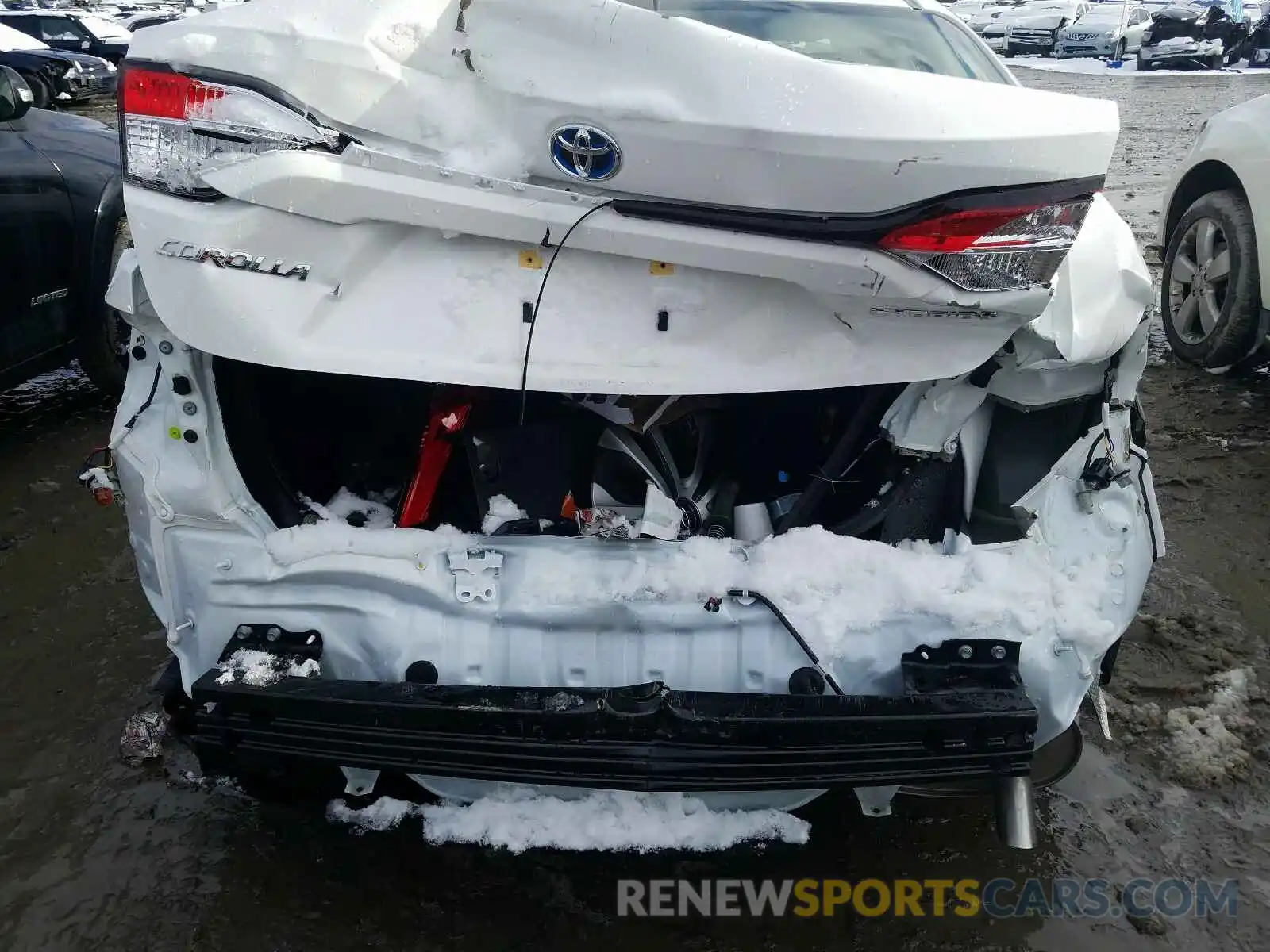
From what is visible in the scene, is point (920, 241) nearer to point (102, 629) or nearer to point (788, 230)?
point (788, 230)

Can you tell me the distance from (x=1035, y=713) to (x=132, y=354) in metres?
1.95

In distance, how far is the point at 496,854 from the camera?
7.13 feet

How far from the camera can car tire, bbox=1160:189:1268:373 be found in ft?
14.8

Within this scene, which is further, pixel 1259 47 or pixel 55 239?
pixel 1259 47

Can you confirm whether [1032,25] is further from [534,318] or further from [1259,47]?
[534,318]

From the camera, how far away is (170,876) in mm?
2121

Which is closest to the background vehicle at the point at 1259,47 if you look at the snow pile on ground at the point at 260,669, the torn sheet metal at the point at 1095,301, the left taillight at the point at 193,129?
the torn sheet metal at the point at 1095,301

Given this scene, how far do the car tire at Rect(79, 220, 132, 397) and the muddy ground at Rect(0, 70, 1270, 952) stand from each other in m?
1.49

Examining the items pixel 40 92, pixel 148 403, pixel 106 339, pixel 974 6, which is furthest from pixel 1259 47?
pixel 148 403

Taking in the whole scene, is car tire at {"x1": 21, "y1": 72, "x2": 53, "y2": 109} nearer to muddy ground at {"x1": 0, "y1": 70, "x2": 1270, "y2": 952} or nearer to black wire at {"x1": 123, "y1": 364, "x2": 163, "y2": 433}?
muddy ground at {"x1": 0, "y1": 70, "x2": 1270, "y2": 952}

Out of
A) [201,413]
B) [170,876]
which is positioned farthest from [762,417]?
[170,876]

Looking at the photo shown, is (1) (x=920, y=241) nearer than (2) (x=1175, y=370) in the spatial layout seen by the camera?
Yes

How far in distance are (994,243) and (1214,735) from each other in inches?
68.6

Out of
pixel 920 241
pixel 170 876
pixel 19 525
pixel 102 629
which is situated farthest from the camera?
pixel 19 525
